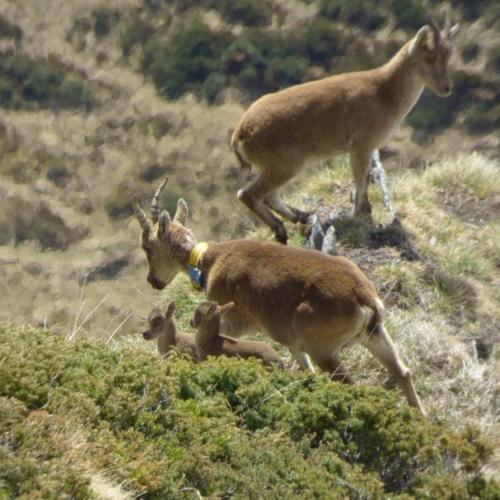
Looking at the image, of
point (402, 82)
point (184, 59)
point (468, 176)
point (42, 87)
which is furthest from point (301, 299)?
point (184, 59)

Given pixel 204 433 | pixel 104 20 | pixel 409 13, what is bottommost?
pixel 104 20

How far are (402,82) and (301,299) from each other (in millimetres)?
4764

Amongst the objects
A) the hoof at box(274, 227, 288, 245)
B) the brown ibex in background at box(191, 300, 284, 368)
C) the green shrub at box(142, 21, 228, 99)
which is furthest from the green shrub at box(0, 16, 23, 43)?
the brown ibex in background at box(191, 300, 284, 368)

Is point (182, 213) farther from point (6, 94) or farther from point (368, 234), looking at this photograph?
point (6, 94)

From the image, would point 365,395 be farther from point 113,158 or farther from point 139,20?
point 139,20

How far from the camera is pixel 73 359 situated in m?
8.08

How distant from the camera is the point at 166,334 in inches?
422

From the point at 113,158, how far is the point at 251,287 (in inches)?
1980

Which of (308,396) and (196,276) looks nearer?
(308,396)

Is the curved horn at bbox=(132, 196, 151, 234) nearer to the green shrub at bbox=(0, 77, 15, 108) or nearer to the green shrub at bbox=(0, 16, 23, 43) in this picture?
the green shrub at bbox=(0, 77, 15, 108)

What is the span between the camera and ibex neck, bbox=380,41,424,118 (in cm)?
1377

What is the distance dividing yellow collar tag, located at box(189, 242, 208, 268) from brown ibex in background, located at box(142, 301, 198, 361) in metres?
0.49

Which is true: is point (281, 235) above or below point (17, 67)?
above

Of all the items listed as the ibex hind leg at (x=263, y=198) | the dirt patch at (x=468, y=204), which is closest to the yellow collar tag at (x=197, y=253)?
the ibex hind leg at (x=263, y=198)
